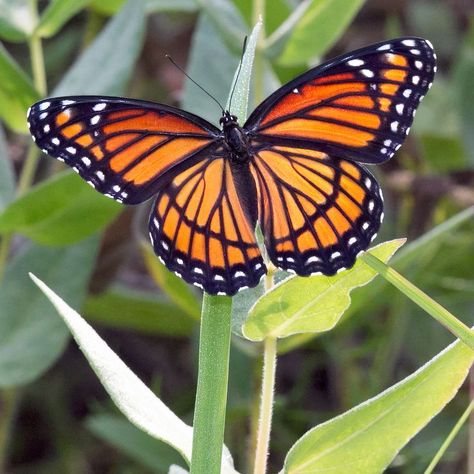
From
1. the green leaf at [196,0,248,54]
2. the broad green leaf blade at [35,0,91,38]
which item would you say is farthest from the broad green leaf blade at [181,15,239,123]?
the broad green leaf blade at [35,0,91,38]

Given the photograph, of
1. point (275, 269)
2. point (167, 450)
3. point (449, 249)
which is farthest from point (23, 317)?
point (449, 249)

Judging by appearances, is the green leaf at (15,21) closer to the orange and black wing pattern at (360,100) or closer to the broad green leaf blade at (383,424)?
the orange and black wing pattern at (360,100)

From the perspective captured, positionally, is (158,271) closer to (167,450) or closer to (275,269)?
(167,450)

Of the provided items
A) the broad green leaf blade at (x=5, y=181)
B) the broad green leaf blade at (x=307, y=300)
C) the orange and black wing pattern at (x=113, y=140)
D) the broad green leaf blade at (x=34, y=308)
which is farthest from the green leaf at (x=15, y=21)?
the broad green leaf blade at (x=307, y=300)

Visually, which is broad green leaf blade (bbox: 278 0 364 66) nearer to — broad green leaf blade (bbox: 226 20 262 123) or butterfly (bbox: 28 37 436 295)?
butterfly (bbox: 28 37 436 295)

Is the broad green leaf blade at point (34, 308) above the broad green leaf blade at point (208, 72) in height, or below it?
below

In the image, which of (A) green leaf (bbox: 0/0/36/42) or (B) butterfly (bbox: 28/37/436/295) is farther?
(A) green leaf (bbox: 0/0/36/42)
